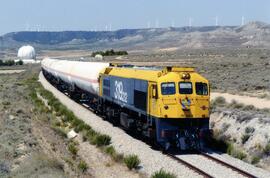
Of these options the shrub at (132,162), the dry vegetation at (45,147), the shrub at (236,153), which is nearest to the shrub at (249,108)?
the shrub at (236,153)

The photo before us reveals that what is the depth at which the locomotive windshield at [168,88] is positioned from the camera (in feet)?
75.0

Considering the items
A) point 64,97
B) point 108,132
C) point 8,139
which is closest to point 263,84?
point 64,97

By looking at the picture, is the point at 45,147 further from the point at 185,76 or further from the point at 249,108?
the point at 249,108

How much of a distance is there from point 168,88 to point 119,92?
22.1 feet

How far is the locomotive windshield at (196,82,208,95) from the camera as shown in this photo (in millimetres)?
23375

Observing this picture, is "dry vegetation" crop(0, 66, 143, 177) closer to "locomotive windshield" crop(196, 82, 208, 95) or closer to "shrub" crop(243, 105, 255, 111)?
"locomotive windshield" crop(196, 82, 208, 95)

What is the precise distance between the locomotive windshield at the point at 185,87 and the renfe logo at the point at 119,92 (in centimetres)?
526

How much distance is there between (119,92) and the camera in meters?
29.3

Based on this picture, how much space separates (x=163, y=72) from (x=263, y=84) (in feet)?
85.5

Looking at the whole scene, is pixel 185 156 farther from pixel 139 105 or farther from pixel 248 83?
pixel 248 83

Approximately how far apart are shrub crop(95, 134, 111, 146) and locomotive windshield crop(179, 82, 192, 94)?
5.20 meters

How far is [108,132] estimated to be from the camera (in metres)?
29.7

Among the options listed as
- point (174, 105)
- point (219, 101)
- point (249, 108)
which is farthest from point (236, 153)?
point (219, 101)

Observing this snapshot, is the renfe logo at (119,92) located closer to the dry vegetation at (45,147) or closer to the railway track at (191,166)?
the dry vegetation at (45,147)
